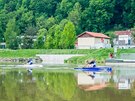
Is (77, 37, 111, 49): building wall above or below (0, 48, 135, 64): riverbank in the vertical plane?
above

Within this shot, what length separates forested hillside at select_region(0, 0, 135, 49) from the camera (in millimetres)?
65056

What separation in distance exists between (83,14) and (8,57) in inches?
885

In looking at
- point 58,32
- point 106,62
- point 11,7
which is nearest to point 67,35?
point 58,32

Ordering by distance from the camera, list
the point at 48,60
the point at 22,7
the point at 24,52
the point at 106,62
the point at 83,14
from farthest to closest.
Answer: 1. the point at 22,7
2. the point at 83,14
3. the point at 24,52
4. the point at 48,60
5. the point at 106,62

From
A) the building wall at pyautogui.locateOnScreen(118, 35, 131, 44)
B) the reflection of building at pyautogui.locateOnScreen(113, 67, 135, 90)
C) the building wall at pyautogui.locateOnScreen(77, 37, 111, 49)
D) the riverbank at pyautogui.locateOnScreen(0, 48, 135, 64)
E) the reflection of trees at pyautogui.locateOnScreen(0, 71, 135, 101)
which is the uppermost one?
the building wall at pyautogui.locateOnScreen(118, 35, 131, 44)

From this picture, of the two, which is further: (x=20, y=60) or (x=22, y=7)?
(x=22, y=7)

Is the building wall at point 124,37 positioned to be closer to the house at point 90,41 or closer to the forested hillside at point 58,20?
the house at point 90,41

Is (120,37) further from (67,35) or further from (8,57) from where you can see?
(8,57)

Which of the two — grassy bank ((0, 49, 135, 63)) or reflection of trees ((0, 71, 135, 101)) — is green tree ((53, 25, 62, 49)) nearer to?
grassy bank ((0, 49, 135, 63))

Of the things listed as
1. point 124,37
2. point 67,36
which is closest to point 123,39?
point 124,37

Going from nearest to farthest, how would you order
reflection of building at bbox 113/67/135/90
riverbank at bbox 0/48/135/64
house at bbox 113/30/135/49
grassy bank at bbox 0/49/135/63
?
reflection of building at bbox 113/67/135/90 < riverbank at bbox 0/48/135/64 < grassy bank at bbox 0/49/135/63 < house at bbox 113/30/135/49

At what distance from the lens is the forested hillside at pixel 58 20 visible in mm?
65056

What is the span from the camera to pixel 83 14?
77.9 meters

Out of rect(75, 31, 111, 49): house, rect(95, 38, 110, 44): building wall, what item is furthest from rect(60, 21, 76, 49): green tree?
rect(95, 38, 110, 44): building wall
